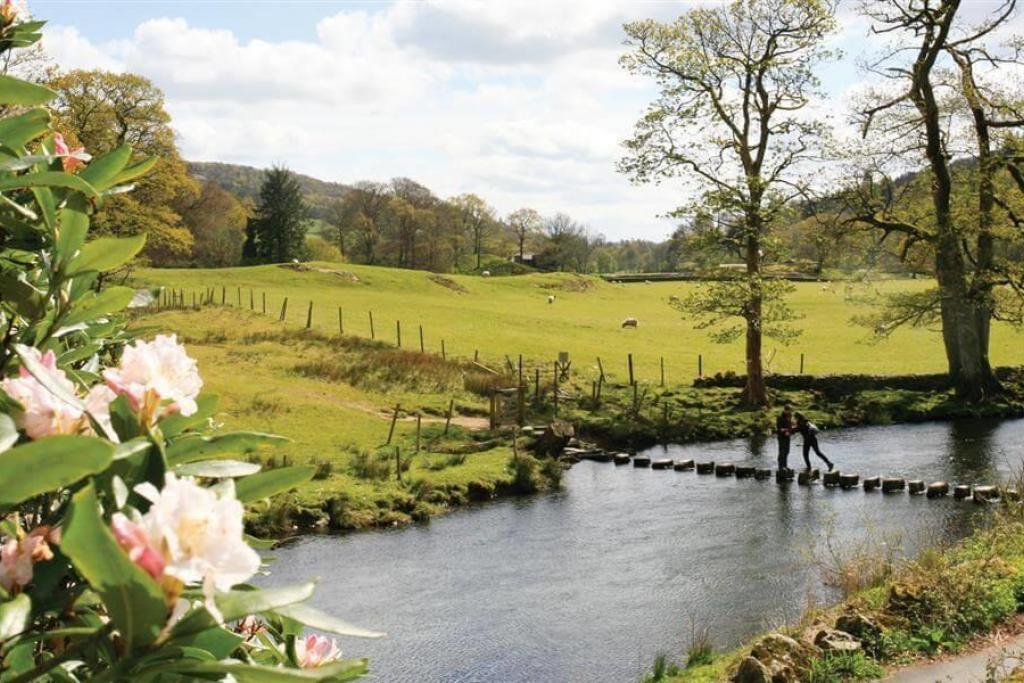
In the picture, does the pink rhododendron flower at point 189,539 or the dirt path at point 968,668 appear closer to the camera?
the pink rhododendron flower at point 189,539

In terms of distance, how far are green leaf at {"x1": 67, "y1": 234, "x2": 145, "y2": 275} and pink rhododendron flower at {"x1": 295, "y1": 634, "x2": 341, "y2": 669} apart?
106 cm

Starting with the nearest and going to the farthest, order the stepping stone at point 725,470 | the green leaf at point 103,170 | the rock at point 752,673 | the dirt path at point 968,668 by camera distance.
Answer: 1. the green leaf at point 103,170
2. the dirt path at point 968,668
3. the rock at point 752,673
4. the stepping stone at point 725,470

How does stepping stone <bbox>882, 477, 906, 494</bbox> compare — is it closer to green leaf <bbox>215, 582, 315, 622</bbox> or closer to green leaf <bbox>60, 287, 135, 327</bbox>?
green leaf <bbox>60, 287, 135, 327</bbox>

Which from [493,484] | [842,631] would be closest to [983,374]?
[493,484]

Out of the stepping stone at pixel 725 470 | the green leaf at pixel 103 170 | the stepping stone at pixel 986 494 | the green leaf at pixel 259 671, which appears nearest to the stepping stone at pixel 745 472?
the stepping stone at pixel 725 470

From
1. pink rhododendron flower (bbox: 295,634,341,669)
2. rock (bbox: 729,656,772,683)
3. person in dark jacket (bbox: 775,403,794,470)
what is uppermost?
pink rhododendron flower (bbox: 295,634,341,669)

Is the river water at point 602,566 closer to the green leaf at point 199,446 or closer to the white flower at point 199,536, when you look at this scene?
the green leaf at point 199,446

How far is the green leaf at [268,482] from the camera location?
2.00 meters

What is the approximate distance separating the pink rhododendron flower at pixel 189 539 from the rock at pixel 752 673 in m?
9.85

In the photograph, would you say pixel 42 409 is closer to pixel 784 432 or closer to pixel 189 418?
pixel 189 418

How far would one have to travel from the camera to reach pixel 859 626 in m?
11.5

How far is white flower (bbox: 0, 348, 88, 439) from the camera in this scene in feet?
6.25

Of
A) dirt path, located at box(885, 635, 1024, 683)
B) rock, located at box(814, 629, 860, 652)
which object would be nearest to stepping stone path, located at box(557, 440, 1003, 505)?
dirt path, located at box(885, 635, 1024, 683)

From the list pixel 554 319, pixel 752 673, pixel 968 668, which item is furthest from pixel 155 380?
pixel 554 319
